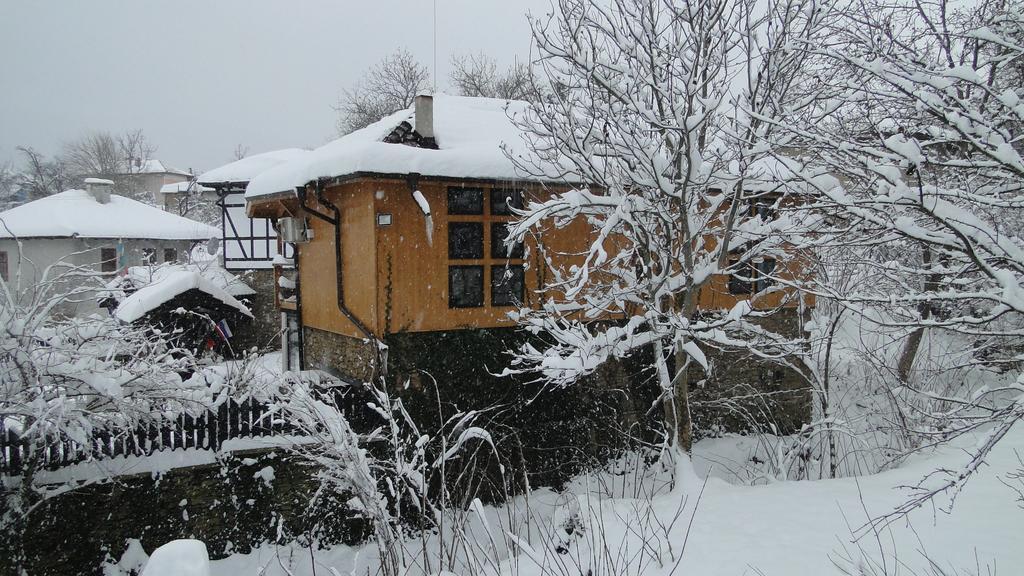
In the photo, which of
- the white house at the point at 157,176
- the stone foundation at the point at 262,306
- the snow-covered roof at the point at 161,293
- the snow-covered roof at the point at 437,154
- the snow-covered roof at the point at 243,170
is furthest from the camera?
the white house at the point at 157,176

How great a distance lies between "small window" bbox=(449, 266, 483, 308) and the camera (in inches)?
350

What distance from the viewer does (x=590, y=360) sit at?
20.9 ft

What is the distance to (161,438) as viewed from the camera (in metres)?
7.52

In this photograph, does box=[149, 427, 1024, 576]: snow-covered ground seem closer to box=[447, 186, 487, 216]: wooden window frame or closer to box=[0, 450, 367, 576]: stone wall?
box=[0, 450, 367, 576]: stone wall

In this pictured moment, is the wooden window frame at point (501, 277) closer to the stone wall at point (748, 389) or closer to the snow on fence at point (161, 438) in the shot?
the snow on fence at point (161, 438)

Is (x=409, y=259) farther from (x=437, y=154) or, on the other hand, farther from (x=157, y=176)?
(x=157, y=176)

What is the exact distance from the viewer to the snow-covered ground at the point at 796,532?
3.48 metres

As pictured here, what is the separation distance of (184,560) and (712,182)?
589 cm

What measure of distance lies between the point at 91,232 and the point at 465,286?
22409mm

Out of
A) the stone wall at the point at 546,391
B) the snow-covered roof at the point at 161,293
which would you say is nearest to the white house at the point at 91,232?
the snow-covered roof at the point at 161,293

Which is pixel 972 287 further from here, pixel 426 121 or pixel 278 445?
pixel 278 445

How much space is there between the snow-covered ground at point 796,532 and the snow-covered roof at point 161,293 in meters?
11.3

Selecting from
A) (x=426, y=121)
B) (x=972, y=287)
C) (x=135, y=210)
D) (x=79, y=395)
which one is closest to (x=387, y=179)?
(x=426, y=121)

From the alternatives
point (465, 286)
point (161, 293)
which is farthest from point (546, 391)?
point (161, 293)
